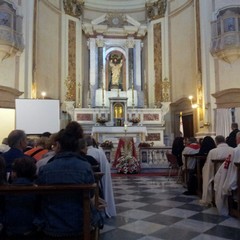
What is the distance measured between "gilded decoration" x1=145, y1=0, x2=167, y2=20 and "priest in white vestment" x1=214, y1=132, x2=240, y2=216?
12750mm

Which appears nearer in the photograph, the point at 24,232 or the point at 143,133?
the point at 24,232

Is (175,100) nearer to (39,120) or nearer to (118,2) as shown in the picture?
(118,2)

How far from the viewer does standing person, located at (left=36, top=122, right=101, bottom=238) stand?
2383mm

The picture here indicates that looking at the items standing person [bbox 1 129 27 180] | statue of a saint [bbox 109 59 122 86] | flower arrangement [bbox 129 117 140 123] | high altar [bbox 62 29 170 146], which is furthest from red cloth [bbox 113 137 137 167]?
standing person [bbox 1 129 27 180]

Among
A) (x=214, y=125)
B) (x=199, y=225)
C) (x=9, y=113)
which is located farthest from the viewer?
(x=214, y=125)

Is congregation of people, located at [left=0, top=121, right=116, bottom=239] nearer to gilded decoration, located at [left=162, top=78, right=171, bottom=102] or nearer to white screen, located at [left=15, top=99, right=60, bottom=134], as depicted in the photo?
white screen, located at [left=15, top=99, right=60, bottom=134]

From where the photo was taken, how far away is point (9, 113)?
11.0m

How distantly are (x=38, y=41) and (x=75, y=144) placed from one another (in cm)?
1201

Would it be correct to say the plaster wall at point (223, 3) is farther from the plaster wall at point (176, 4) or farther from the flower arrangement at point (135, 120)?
the flower arrangement at point (135, 120)

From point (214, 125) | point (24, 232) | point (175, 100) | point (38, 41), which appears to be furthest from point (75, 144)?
point (175, 100)

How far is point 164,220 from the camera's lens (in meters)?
4.26

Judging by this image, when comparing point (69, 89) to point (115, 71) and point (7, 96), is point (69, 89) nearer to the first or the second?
point (115, 71)

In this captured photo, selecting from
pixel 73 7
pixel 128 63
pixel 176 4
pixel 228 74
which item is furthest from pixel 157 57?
pixel 228 74

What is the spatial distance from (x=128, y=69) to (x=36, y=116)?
8.81m
